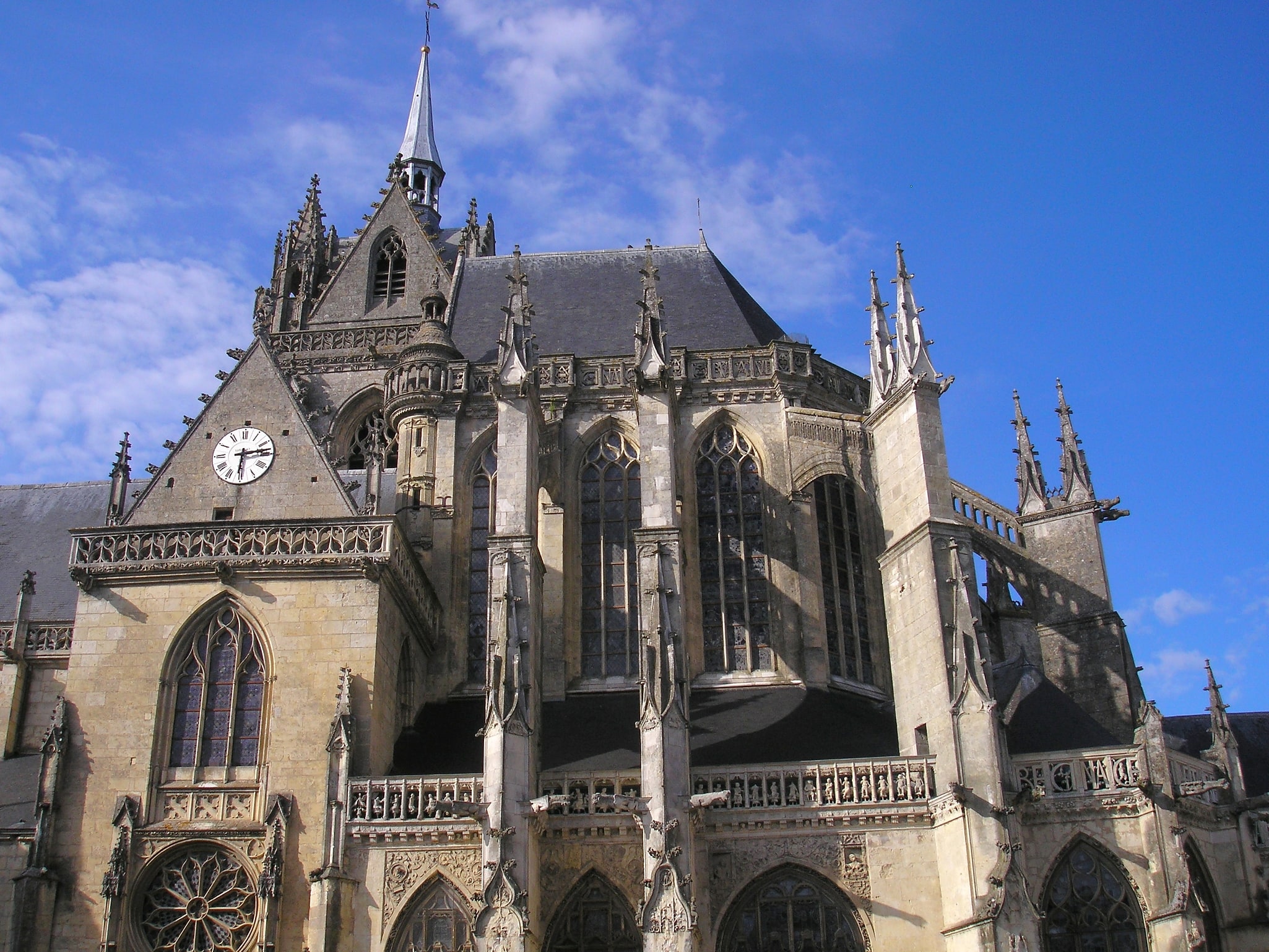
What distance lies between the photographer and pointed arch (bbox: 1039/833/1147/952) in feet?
54.3

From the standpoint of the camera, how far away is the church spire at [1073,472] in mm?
22984

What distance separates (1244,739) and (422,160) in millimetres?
30103

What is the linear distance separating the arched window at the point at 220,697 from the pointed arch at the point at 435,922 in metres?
2.90

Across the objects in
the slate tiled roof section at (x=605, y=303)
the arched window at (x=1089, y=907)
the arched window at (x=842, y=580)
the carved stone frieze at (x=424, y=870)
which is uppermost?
the slate tiled roof section at (x=605, y=303)

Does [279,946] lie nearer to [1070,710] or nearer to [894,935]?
[894,935]

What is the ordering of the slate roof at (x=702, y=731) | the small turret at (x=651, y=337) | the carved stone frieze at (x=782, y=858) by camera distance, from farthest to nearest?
the small turret at (x=651, y=337), the slate roof at (x=702, y=731), the carved stone frieze at (x=782, y=858)

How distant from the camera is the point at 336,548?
1877 cm

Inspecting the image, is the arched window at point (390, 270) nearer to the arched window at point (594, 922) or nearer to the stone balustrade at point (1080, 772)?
the arched window at point (594, 922)

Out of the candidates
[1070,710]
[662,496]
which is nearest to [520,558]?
[662,496]

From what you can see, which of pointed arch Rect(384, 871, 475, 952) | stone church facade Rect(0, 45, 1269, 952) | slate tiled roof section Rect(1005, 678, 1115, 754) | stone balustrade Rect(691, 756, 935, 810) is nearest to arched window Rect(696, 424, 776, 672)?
stone church facade Rect(0, 45, 1269, 952)

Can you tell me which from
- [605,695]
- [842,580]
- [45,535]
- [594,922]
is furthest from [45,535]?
[842,580]

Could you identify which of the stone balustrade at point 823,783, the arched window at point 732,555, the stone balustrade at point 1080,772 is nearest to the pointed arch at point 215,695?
the stone balustrade at point 823,783

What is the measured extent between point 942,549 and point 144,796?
1107cm

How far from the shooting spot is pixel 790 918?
17203mm
